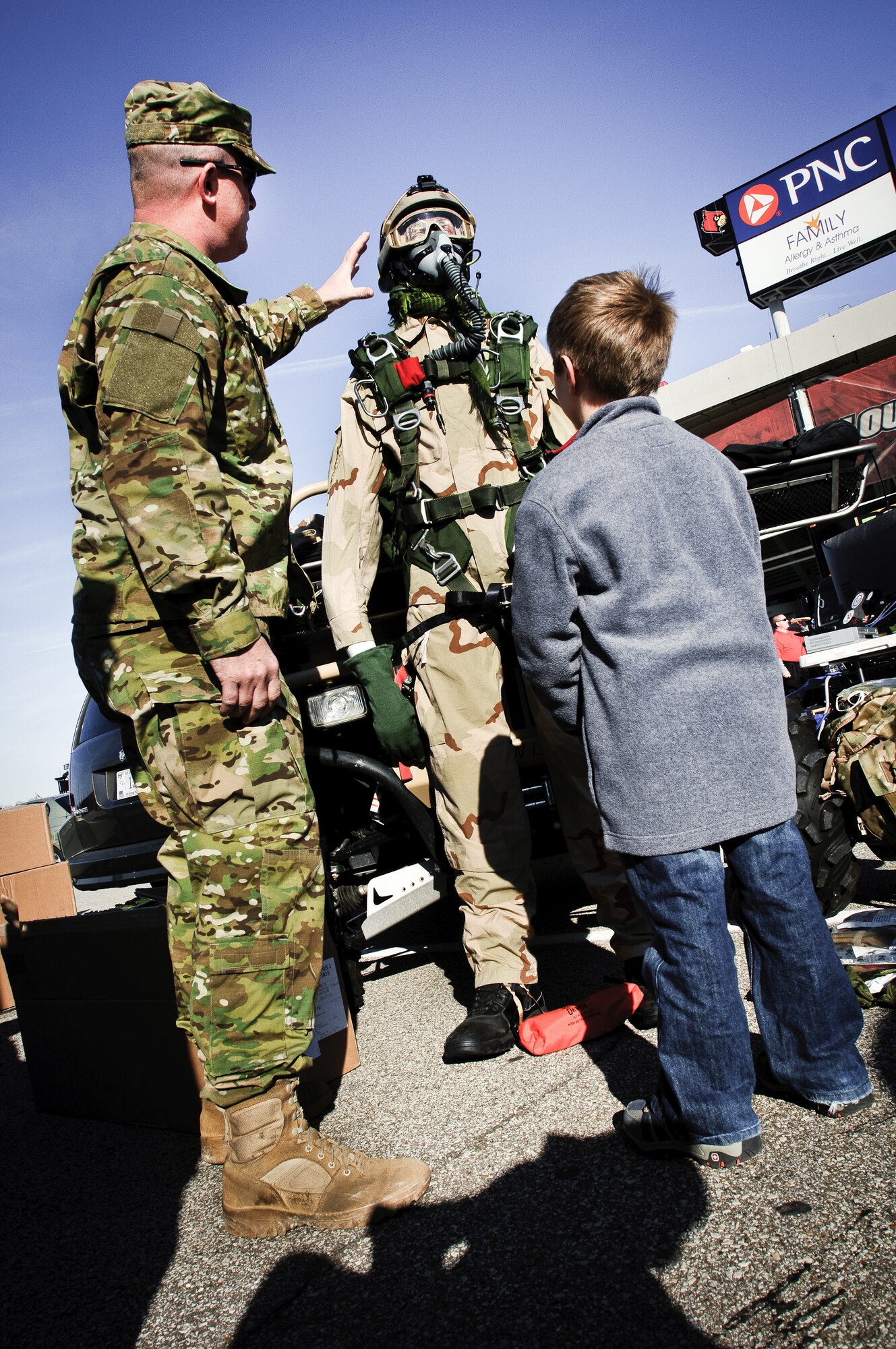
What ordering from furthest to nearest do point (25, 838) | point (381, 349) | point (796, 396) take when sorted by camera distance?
point (796, 396) → point (25, 838) → point (381, 349)

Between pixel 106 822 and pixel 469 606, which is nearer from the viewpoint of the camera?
pixel 469 606

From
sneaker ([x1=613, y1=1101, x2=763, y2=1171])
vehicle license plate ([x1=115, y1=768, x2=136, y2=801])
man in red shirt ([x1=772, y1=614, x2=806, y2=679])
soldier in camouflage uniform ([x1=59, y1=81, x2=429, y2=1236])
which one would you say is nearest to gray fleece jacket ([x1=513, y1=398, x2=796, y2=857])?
sneaker ([x1=613, y1=1101, x2=763, y2=1171])

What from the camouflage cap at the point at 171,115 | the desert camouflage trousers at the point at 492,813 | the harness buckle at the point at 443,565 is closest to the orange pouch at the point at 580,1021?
the desert camouflage trousers at the point at 492,813

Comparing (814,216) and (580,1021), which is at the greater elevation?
(814,216)

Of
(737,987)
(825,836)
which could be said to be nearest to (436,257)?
(825,836)

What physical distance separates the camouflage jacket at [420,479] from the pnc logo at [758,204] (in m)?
22.9

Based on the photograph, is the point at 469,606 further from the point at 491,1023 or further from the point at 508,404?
the point at 491,1023

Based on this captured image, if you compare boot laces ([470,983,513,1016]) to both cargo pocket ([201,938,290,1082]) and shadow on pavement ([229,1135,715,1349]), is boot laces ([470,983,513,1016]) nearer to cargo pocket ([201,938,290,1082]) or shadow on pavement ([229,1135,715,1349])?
shadow on pavement ([229,1135,715,1349])

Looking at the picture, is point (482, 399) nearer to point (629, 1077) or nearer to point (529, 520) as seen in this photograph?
point (529, 520)

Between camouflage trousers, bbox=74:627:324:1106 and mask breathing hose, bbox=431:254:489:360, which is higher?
mask breathing hose, bbox=431:254:489:360

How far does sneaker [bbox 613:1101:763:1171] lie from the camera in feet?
5.19

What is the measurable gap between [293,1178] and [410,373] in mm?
2300

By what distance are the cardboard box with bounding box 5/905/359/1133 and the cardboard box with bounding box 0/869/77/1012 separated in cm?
211

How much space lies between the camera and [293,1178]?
1.75 meters
